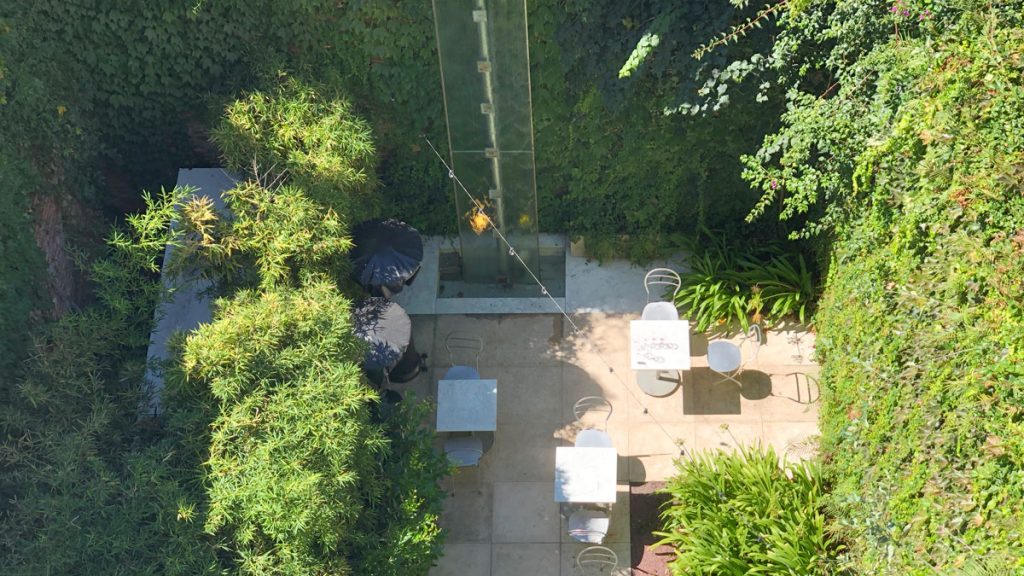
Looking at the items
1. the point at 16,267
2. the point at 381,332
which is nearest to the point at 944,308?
the point at 381,332

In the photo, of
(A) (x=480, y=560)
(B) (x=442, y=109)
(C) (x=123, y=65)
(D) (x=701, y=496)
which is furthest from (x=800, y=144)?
(C) (x=123, y=65)

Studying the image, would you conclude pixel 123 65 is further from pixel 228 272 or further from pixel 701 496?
pixel 701 496

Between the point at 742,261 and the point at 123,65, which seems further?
the point at 742,261

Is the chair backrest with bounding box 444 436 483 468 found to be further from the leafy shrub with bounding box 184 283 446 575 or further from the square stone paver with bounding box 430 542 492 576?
the leafy shrub with bounding box 184 283 446 575

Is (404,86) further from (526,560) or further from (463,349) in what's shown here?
(526,560)

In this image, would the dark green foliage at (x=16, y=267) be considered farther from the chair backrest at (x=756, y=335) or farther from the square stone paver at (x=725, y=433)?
the chair backrest at (x=756, y=335)

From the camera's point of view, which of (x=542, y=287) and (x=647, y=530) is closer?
(x=647, y=530)
